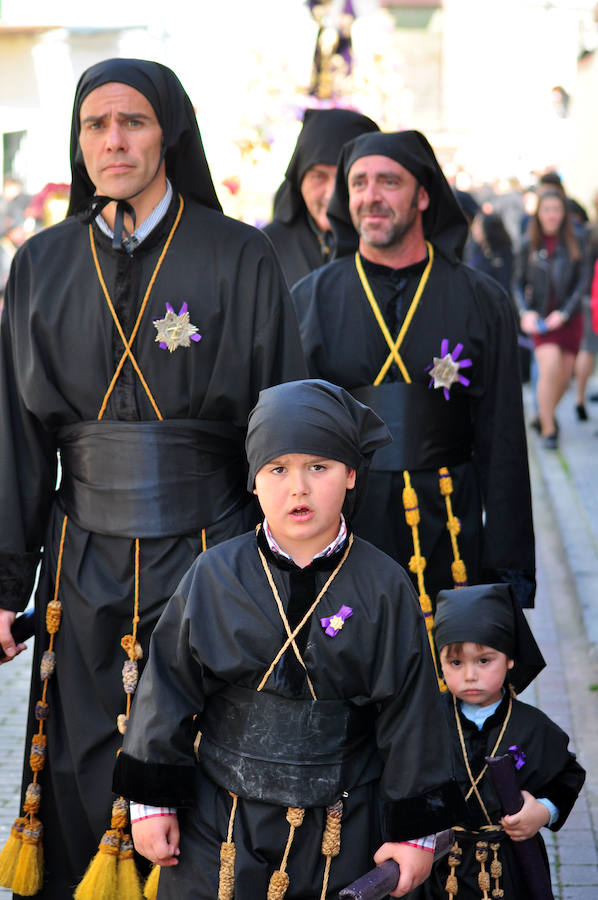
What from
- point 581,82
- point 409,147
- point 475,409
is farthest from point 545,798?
point 581,82

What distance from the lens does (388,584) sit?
316cm

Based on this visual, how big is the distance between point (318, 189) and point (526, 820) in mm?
3814

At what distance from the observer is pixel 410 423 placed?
4.76 metres

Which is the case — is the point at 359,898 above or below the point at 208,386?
below

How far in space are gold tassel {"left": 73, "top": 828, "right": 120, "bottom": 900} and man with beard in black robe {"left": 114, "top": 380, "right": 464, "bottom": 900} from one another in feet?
2.30

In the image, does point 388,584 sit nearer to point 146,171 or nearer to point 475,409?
point 146,171

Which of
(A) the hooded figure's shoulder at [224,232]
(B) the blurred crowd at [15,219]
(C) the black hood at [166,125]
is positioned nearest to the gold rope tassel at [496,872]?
(A) the hooded figure's shoulder at [224,232]

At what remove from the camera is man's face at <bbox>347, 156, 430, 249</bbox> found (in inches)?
195

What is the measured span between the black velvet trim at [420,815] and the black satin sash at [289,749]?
4.8 inches

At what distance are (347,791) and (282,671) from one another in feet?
0.99

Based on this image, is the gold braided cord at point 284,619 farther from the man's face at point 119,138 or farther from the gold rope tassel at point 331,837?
the man's face at point 119,138

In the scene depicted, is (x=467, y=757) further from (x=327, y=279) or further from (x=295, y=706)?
(x=327, y=279)

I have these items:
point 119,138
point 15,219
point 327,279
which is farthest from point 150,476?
point 15,219

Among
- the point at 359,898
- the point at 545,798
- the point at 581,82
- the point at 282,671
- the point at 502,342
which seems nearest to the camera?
the point at 359,898
